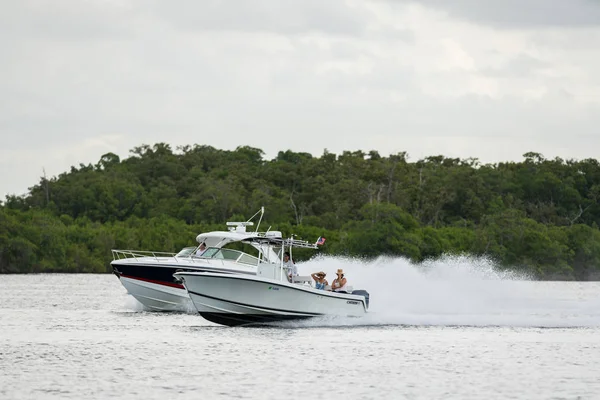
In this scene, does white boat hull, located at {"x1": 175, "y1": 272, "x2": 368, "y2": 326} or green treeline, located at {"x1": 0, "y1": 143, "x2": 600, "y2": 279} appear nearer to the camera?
white boat hull, located at {"x1": 175, "y1": 272, "x2": 368, "y2": 326}

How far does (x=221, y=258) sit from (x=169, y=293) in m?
3.74

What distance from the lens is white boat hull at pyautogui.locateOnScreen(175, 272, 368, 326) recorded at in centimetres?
3434

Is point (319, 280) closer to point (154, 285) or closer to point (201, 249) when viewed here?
point (201, 249)

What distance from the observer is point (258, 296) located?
34.5m

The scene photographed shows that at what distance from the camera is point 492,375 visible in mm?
27906

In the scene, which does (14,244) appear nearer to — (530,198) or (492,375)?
(530,198)

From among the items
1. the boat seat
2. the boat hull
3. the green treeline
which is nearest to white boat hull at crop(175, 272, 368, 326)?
the boat seat

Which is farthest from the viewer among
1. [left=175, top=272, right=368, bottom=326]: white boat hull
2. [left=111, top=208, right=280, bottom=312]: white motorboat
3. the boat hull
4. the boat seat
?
the boat hull

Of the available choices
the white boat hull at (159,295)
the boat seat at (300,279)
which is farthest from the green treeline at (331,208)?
the boat seat at (300,279)

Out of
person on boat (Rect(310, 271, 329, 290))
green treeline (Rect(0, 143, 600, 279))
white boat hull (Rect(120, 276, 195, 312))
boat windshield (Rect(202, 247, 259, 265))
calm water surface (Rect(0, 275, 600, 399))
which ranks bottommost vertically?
calm water surface (Rect(0, 275, 600, 399))

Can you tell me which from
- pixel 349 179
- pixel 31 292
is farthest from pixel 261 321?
pixel 349 179

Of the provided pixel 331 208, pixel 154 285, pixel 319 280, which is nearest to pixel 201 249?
pixel 154 285

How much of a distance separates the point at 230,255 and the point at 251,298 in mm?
5372

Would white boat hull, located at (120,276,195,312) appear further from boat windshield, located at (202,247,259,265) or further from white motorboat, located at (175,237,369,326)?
white motorboat, located at (175,237,369,326)
